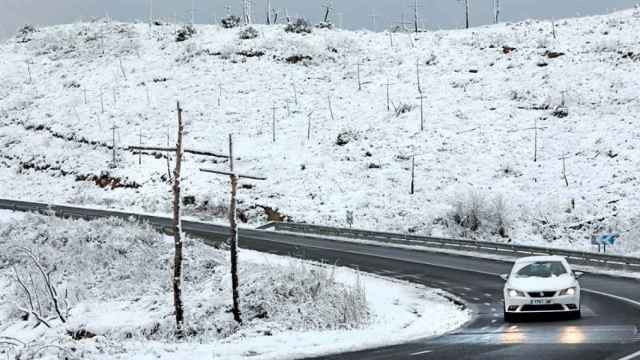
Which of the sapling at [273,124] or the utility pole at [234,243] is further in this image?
the sapling at [273,124]

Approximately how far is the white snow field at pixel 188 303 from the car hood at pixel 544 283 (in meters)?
2.03

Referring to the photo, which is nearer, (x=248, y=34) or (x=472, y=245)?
(x=472, y=245)

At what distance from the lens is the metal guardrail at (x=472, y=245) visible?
30.1 metres

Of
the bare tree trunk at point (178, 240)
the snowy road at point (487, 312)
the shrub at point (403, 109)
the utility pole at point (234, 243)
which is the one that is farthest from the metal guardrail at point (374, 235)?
the shrub at point (403, 109)

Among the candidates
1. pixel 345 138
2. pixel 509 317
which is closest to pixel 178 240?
pixel 509 317

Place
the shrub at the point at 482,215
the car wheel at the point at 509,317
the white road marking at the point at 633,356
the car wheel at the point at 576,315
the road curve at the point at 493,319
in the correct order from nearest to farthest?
the white road marking at the point at 633,356, the road curve at the point at 493,319, the car wheel at the point at 576,315, the car wheel at the point at 509,317, the shrub at the point at 482,215

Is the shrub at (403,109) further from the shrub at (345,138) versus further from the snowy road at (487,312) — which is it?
the snowy road at (487,312)

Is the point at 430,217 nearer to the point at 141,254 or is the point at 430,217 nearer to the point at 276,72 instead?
the point at 141,254

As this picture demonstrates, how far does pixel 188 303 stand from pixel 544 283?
14381 mm

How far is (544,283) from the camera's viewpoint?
1812cm

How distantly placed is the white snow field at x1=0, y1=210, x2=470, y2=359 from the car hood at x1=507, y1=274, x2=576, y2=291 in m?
2.03

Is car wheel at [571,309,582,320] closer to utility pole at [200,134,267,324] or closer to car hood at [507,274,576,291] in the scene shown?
car hood at [507,274,576,291]

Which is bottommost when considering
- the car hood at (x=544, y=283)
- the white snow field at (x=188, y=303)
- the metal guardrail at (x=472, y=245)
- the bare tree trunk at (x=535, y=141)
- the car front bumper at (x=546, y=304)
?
the white snow field at (x=188, y=303)

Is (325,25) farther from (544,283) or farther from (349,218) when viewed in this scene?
(544,283)
